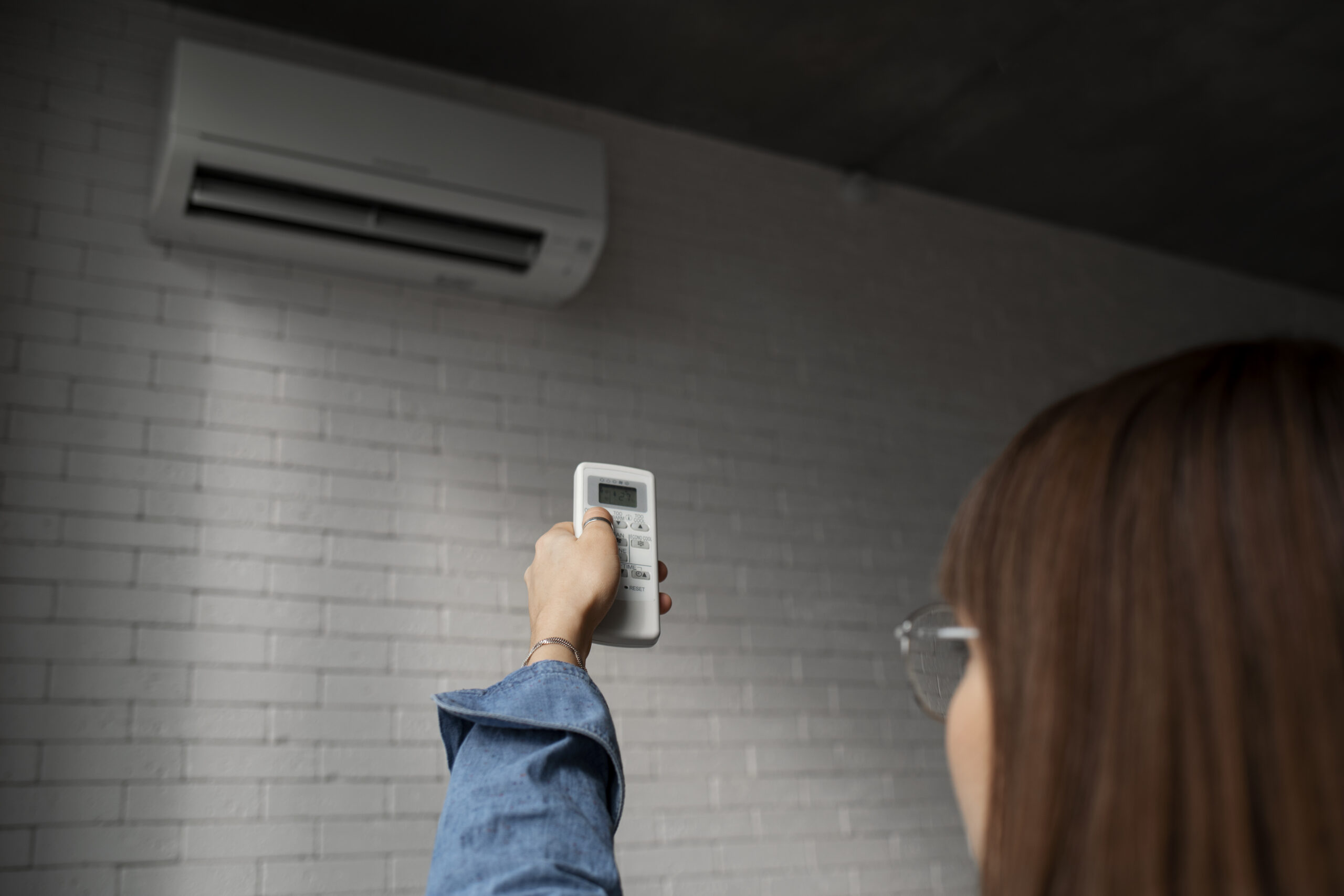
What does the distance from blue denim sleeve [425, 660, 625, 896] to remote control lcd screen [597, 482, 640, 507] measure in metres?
0.41

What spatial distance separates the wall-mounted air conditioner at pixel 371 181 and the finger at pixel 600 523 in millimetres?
1632

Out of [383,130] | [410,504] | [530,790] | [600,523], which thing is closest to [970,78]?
[383,130]

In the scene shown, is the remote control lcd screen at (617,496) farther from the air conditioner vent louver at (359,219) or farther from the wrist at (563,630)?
the air conditioner vent louver at (359,219)

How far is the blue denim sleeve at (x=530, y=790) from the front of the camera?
58 cm

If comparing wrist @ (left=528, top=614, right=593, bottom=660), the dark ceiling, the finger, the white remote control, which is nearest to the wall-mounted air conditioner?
the dark ceiling

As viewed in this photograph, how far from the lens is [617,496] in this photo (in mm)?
1122

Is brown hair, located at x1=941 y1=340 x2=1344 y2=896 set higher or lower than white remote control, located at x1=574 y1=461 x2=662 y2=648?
lower

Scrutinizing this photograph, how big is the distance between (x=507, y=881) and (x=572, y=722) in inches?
4.3

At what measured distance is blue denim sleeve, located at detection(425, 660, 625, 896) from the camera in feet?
1.89

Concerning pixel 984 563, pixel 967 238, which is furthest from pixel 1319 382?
pixel 967 238

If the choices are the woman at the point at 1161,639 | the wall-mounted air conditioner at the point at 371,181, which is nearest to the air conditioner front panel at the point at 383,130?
the wall-mounted air conditioner at the point at 371,181

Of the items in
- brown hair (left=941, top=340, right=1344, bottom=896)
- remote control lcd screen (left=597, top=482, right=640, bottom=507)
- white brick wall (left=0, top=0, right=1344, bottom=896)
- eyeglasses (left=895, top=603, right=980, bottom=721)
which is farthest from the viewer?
white brick wall (left=0, top=0, right=1344, bottom=896)

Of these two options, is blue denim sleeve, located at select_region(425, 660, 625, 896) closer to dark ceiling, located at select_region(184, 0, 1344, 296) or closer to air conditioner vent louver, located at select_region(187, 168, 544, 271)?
air conditioner vent louver, located at select_region(187, 168, 544, 271)

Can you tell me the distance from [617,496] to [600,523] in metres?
0.18
